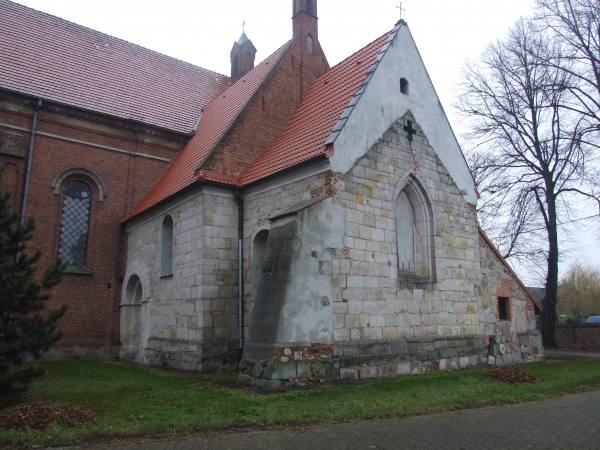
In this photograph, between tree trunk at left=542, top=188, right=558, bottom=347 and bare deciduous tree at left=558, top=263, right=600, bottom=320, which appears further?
bare deciduous tree at left=558, top=263, right=600, bottom=320

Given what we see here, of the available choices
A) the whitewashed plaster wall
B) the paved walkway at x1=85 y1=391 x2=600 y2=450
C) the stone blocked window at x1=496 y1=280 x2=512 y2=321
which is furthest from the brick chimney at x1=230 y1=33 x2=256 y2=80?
the paved walkway at x1=85 y1=391 x2=600 y2=450

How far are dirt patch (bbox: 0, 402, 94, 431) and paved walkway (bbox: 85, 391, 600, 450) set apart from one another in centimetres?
137

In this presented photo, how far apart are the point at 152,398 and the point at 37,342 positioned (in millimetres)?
2294

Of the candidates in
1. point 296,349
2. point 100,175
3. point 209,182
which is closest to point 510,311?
point 296,349

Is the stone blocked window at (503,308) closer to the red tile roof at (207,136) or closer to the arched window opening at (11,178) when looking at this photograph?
the red tile roof at (207,136)

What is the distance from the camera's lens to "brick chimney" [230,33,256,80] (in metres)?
24.9

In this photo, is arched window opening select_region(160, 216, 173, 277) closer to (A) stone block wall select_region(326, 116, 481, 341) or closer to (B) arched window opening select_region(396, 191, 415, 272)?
(A) stone block wall select_region(326, 116, 481, 341)

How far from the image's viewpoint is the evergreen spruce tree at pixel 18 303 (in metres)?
7.52

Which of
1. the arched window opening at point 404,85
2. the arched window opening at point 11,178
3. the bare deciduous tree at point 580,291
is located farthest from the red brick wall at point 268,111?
the bare deciduous tree at point 580,291

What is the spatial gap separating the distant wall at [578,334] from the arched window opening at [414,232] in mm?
15871

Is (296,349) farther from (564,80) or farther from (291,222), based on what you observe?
(564,80)

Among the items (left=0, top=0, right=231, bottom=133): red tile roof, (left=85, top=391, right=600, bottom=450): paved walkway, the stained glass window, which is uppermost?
(left=0, top=0, right=231, bottom=133): red tile roof

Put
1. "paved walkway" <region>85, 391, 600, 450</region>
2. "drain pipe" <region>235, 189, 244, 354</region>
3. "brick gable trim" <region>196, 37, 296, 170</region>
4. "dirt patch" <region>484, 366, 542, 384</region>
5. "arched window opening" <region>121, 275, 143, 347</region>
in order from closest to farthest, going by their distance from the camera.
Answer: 1. "paved walkway" <region>85, 391, 600, 450</region>
2. "dirt patch" <region>484, 366, 542, 384</region>
3. "drain pipe" <region>235, 189, 244, 354</region>
4. "brick gable trim" <region>196, 37, 296, 170</region>
5. "arched window opening" <region>121, 275, 143, 347</region>

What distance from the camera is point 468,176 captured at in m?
15.3
